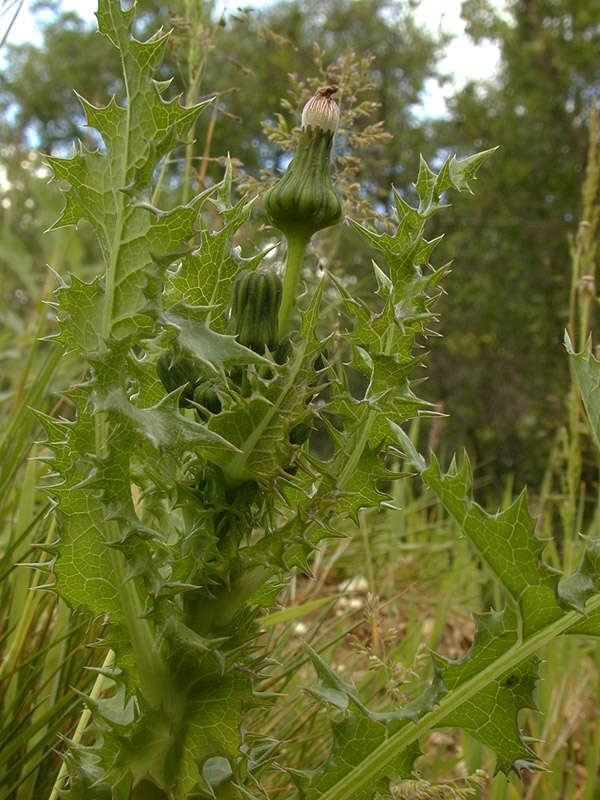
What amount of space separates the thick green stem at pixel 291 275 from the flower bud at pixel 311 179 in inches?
0.9

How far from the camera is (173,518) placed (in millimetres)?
951

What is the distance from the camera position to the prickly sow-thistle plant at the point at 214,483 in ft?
2.63

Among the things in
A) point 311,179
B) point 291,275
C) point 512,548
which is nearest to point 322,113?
point 311,179

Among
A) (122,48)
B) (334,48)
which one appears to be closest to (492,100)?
(334,48)

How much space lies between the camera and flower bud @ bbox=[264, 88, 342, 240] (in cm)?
85

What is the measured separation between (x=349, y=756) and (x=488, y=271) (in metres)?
11.6

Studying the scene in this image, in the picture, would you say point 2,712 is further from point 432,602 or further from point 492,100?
point 492,100

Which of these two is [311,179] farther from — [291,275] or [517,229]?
[517,229]

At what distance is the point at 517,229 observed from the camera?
11.8 metres

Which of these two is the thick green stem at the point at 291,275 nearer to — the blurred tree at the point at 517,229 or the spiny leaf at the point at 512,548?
the spiny leaf at the point at 512,548

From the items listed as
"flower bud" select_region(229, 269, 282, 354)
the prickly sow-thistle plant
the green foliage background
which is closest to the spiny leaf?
the prickly sow-thistle plant

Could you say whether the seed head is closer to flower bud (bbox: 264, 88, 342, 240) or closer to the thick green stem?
flower bud (bbox: 264, 88, 342, 240)

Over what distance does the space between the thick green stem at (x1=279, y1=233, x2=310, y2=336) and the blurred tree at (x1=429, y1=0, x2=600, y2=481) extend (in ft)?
34.1

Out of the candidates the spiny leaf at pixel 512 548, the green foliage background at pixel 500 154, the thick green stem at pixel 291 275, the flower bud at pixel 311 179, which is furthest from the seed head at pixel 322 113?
the green foliage background at pixel 500 154
